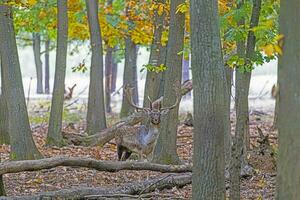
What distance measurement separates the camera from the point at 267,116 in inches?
988

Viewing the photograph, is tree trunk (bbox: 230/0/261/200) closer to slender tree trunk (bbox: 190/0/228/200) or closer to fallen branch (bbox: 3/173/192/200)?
slender tree trunk (bbox: 190/0/228/200)

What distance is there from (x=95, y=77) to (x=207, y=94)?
10.1 meters

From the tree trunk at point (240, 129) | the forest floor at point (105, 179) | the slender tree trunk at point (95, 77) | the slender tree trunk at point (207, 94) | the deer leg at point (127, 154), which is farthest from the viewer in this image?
the slender tree trunk at point (95, 77)

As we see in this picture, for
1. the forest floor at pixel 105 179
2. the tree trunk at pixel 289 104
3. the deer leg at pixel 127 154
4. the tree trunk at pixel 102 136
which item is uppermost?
the tree trunk at pixel 289 104

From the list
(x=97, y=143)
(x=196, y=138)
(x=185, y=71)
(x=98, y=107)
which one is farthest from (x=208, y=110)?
(x=185, y=71)

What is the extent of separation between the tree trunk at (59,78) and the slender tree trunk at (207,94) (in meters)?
8.07

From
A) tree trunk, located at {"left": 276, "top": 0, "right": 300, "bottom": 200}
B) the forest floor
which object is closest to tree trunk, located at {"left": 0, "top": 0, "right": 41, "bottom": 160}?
the forest floor

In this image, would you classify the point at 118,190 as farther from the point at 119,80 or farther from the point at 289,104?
the point at 119,80

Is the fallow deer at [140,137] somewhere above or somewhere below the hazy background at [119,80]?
below

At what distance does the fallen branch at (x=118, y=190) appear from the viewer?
808cm

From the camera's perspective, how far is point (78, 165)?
9.10 meters

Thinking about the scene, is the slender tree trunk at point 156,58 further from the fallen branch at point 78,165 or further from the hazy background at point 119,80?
the hazy background at point 119,80

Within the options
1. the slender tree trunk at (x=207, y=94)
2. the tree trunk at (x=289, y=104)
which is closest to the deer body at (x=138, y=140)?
the slender tree trunk at (x=207, y=94)

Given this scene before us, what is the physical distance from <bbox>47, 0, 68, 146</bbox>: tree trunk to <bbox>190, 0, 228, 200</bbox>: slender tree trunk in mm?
8072
